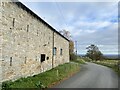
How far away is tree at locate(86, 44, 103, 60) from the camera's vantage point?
86.5 meters

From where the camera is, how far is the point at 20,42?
50.7 ft

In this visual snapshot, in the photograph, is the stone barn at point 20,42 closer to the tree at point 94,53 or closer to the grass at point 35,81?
the grass at point 35,81

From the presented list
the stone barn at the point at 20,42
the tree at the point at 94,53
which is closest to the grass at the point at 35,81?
the stone barn at the point at 20,42

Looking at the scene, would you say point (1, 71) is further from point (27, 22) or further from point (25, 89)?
point (27, 22)

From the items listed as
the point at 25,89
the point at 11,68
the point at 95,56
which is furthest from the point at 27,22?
the point at 95,56

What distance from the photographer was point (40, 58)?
21.5 m

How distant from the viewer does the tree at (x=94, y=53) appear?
→ 8650 centimetres

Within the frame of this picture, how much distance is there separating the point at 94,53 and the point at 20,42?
249ft

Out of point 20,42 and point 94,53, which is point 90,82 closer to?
point 20,42

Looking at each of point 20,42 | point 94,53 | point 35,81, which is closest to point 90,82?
point 35,81

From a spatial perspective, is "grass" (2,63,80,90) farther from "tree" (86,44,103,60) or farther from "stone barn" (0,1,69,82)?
"tree" (86,44,103,60)

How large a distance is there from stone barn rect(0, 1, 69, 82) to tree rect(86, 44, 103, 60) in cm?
6568

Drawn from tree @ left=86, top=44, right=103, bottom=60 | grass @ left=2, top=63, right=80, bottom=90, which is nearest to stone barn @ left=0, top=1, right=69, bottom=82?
grass @ left=2, top=63, right=80, bottom=90

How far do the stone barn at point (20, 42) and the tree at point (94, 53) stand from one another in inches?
2586
